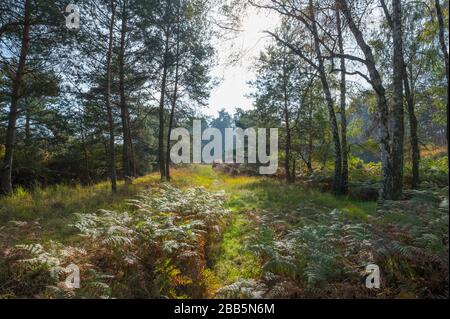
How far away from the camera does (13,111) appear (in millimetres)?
9594

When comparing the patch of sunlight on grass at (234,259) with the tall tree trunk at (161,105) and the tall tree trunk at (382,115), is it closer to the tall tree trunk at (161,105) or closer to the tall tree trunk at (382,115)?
the tall tree trunk at (382,115)

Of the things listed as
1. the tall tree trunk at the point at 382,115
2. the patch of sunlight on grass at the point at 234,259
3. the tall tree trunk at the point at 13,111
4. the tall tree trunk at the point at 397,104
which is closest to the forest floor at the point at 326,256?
the patch of sunlight on grass at the point at 234,259

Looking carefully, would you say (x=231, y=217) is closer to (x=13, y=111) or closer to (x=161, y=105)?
(x=13, y=111)

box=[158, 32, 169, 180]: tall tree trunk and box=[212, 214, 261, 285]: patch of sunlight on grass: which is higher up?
box=[158, 32, 169, 180]: tall tree trunk

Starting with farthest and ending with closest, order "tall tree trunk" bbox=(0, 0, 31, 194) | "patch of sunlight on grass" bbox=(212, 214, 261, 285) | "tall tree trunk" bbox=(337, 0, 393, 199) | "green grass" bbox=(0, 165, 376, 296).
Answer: "tall tree trunk" bbox=(0, 0, 31, 194), "tall tree trunk" bbox=(337, 0, 393, 199), "green grass" bbox=(0, 165, 376, 296), "patch of sunlight on grass" bbox=(212, 214, 261, 285)

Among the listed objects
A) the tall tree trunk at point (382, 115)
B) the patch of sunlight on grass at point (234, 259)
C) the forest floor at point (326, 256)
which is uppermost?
the tall tree trunk at point (382, 115)

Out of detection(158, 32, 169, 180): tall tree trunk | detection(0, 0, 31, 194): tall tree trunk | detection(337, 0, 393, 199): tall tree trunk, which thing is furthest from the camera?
detection(158, 32, 169, 180): tall tree trunk

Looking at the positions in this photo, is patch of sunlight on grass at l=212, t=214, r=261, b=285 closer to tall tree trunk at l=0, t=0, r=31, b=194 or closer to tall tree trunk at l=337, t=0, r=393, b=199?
tall tree trunk at l=337, t=0, r=393, b=199

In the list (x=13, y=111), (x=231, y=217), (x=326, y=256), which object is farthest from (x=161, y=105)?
(x=326, y=256)

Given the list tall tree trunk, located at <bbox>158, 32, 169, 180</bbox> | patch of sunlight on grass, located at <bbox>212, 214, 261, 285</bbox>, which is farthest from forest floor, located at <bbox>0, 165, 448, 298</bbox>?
tall tree trunk, located at <bbox>158, 32, 169, 180</bbox>

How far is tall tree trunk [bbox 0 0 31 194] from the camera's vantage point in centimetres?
955

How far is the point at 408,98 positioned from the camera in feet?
39.8

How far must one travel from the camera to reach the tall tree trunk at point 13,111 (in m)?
9.55
